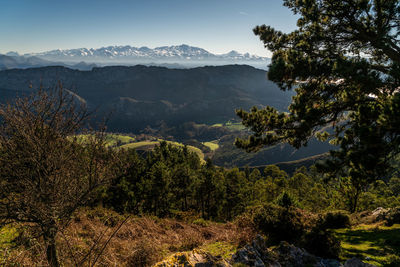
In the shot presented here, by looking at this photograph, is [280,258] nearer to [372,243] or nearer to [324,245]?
[324,245]

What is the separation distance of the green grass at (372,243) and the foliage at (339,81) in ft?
8.15

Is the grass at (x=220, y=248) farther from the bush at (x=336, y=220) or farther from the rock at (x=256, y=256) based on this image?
the bush at (x=336, y=220)

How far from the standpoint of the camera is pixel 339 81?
1080 centimetres

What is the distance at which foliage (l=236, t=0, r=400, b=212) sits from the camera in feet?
26.2

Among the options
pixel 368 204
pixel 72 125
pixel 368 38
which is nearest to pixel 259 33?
pixel 368 38

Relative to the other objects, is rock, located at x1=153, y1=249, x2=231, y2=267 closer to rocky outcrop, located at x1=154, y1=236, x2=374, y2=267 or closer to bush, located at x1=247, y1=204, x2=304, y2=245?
rocky outcrop, located at x1=154, y1=236, x2=374, y2=267

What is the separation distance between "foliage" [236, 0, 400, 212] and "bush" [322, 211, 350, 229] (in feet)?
10.7

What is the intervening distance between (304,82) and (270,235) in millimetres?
9025

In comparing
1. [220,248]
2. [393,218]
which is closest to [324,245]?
[220,248]

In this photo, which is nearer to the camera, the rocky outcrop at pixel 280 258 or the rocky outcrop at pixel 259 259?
the rocky outcrop at pixel 259 259

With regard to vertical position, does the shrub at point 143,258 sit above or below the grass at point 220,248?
above

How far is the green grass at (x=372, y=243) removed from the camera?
331 inches

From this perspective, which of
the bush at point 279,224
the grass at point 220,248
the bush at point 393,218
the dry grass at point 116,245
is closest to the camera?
the dry grass at point 116,245

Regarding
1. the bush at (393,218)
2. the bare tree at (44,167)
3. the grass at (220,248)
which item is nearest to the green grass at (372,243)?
the bush at (393,218)
